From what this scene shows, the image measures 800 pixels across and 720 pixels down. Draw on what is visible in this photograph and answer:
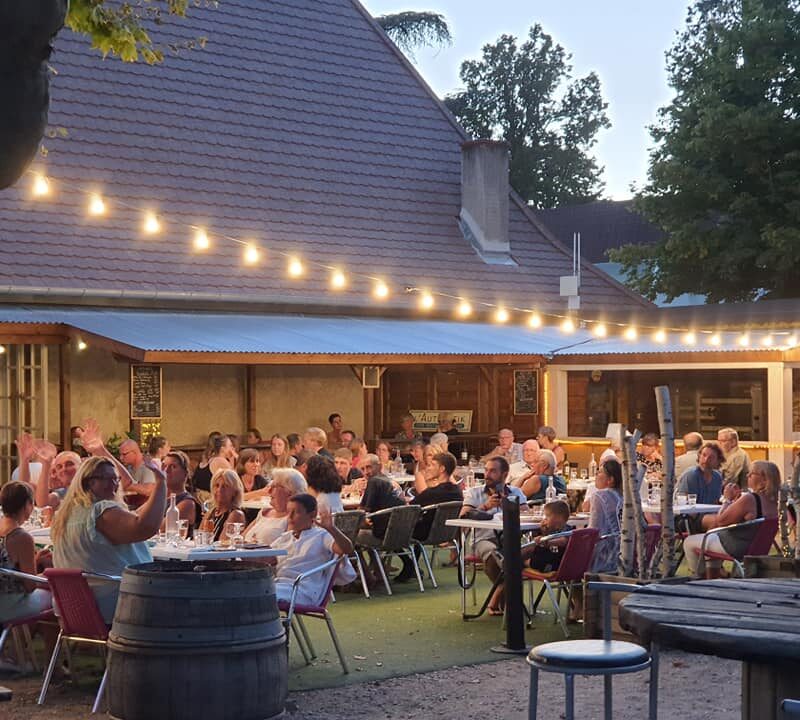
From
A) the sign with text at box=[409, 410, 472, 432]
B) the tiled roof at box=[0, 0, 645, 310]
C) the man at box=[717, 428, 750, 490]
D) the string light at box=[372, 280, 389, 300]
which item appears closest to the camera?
the man at box=[717, 428, 750, 490]

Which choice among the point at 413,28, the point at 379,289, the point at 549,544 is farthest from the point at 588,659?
the point at 413,28

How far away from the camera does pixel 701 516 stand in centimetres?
1159

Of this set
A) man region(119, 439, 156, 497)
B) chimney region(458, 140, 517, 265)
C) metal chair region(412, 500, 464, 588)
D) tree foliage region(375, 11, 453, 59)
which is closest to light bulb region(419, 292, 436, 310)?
chimney region(458, 140, 517, 265)

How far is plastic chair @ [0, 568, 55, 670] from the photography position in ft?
24.0

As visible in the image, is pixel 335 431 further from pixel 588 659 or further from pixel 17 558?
pixel 588 659

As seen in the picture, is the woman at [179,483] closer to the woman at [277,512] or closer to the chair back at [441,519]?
the woman at [277,512]

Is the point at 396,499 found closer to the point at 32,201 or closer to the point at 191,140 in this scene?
the point at 32,201

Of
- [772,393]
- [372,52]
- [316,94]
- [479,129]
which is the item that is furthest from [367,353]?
[479,129]

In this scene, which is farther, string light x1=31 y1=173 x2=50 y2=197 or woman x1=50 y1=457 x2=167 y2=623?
string light x1=31 y1=173 x2=50 y2=197

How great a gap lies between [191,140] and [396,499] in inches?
315

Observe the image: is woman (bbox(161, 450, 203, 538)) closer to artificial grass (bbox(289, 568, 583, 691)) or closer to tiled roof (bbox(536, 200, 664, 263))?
artificial grass (bbox(289, 568, 583, 691))

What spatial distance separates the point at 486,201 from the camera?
2008 centimetres

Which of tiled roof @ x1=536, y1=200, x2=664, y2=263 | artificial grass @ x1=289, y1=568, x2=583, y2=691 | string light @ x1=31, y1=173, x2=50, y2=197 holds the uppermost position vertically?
tiled roof @ x1=536, y1=200, x2=664, y2=263

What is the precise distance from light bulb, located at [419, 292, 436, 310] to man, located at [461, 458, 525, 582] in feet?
16.9
